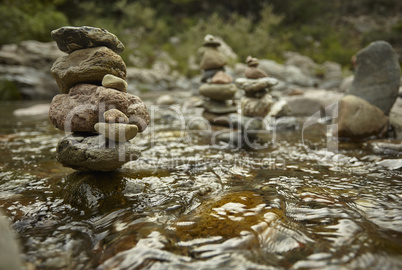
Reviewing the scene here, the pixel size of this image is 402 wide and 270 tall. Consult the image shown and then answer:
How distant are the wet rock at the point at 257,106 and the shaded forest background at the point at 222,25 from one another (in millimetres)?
14676

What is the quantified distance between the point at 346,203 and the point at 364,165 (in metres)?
1.54

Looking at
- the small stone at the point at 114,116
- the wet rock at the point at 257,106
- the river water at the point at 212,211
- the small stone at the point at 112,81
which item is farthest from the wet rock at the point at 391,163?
the small stone at the point at 112,81

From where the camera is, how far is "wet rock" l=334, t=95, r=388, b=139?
527 cm

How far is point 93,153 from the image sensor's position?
9.12 feet

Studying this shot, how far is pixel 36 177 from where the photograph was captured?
345cm

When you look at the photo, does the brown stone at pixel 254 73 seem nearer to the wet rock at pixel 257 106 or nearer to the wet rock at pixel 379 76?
the wet rock at pixel 257 106

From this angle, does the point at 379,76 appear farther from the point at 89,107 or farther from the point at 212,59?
the point at 89,107

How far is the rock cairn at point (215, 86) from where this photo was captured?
691cm

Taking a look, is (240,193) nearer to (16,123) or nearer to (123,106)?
(123,106)

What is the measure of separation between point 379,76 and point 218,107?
373 cm

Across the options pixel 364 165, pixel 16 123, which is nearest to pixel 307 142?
pixel 364 165

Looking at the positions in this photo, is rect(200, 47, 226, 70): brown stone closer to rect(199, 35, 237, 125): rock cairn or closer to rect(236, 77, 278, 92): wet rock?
rect(199, 35, 237, 125): rock cairn

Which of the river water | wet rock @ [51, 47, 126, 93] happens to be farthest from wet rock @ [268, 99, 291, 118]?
wet rock @ [51, 47, 126, 93]

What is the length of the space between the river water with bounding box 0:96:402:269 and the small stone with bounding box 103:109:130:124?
0.73 m
